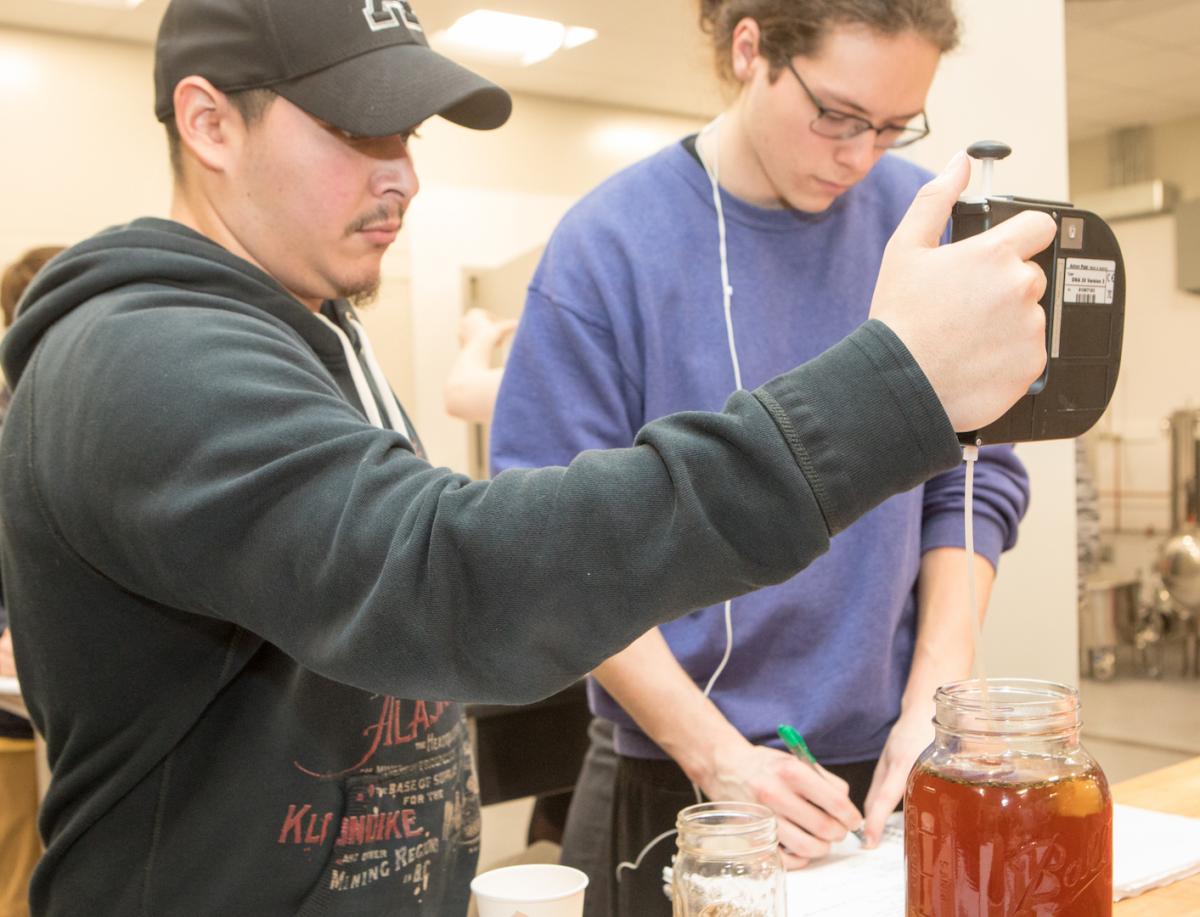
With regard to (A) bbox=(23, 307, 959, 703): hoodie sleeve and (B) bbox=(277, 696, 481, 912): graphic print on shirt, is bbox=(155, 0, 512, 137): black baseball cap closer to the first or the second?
(A) bbox=(23, 307, 959, 703): hoodie sleeve

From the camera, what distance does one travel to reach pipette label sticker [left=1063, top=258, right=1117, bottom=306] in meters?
0.74

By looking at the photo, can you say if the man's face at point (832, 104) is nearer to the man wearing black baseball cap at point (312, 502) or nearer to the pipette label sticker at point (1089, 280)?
the man wearing black baseball cap at point (312, 502)

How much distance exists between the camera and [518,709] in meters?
2.62

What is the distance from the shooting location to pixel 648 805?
1.30 m

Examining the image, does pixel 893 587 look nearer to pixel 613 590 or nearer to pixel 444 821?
pixel 444 821

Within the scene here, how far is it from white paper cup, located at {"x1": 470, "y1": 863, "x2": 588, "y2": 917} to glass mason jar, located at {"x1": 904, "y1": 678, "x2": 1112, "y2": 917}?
0.22 metres

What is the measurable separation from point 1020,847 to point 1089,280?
0.35 meters

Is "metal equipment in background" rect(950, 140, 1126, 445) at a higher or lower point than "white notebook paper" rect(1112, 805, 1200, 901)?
higher

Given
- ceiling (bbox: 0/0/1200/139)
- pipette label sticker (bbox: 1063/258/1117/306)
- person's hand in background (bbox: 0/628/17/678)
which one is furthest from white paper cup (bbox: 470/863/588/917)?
ceiling (bbox: 0/0/1200/139)

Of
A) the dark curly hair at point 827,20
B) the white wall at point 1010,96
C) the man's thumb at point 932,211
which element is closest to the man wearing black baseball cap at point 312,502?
the man's thumb at point 932,211

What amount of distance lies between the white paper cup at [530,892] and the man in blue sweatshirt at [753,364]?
1.28 feet

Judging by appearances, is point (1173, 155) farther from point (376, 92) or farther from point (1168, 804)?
point (376, 92)

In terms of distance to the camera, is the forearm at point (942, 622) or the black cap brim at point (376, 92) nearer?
the black cap brim at point (376, 92)

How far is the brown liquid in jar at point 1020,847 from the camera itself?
69 cm
